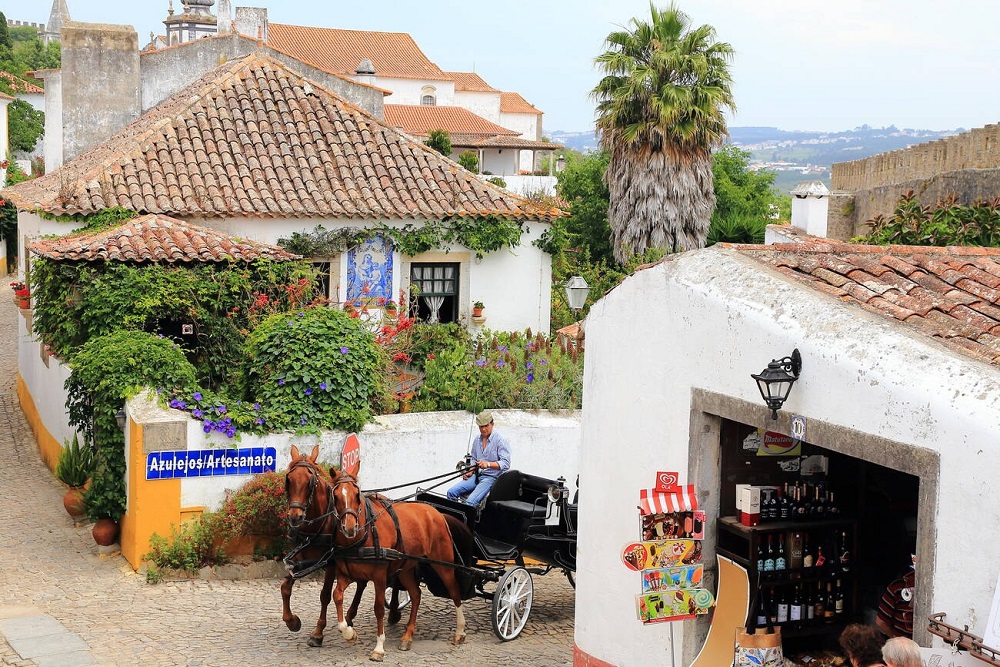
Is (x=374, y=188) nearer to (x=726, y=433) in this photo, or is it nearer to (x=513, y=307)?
(x=513, y=307)

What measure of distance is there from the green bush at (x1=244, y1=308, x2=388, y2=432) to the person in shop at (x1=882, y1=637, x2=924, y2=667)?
917 centimetres

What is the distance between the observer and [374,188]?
66.3ft

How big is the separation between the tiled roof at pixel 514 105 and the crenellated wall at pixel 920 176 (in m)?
63.7

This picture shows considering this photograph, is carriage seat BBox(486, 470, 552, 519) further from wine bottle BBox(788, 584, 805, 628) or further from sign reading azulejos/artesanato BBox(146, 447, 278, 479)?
wine bottle BBox(788, 584, 805, 628)

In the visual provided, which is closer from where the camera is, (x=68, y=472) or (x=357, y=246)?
(x=68, y=472)

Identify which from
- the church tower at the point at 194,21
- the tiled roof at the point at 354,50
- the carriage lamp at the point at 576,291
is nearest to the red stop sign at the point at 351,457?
the carriage lamp at the point at 576,291

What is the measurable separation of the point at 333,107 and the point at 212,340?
24.2 ft

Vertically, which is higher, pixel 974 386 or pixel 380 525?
pixel 974 386

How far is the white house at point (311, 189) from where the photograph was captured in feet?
61.9

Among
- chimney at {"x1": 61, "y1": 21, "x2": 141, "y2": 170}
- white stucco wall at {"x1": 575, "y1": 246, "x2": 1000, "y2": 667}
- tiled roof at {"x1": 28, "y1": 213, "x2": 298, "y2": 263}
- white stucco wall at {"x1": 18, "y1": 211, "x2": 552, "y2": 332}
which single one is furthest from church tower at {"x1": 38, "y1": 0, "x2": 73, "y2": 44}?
white stucco wall at {"x1": 575, "y1": 246, "x2": 1000, "y2": 667}

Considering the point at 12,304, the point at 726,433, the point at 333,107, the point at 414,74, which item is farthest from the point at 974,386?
the point at 414,74

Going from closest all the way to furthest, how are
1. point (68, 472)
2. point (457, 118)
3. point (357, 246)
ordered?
point (68, 472) < point (357, 246) < point (457, 118)

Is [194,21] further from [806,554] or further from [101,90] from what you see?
[806,554]

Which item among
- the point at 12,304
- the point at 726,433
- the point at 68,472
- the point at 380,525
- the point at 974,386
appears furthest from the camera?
the point at 12,304
